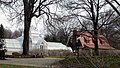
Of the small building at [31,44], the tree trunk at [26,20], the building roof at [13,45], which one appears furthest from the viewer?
the small building at [31,44]

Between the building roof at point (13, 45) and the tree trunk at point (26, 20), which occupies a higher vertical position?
the tree trunk at point (26, 20)

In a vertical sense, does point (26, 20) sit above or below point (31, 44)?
above

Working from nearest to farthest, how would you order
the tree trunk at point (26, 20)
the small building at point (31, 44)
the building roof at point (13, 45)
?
the tree trunk at point (26, 20) → the building roof at point (13, 45) → the small building at point (31, 44)

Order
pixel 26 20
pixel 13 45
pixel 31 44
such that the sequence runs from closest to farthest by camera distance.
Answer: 1. pixel 26 20
2. pixel 13 45
3. pixel 31 44

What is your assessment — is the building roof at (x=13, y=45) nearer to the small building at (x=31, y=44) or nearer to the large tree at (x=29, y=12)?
the small building at (x=31, y=44)

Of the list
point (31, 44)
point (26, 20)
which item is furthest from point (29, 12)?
point (31, 44)

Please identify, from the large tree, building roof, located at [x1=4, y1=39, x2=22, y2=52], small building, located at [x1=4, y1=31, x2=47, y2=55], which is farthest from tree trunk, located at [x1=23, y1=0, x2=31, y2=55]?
building roof, located at [x1=4, y1=39, x2=22, y2=52]

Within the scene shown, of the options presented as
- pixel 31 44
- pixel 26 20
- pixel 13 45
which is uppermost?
pixel 26 20

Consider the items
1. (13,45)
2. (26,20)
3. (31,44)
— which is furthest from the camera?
(31,44)

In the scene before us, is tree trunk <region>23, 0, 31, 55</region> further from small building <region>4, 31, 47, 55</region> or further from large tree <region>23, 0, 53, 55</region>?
small building <region>4, 31, 47, 55</region>

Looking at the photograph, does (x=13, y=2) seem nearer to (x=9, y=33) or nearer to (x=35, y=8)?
(x=35, y=8)

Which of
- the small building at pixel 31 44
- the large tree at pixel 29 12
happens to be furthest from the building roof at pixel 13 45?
the large tree at pixel 29 12

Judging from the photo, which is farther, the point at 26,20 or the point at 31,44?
the point at 31,44

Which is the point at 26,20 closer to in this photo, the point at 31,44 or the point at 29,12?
the point at 29,12
